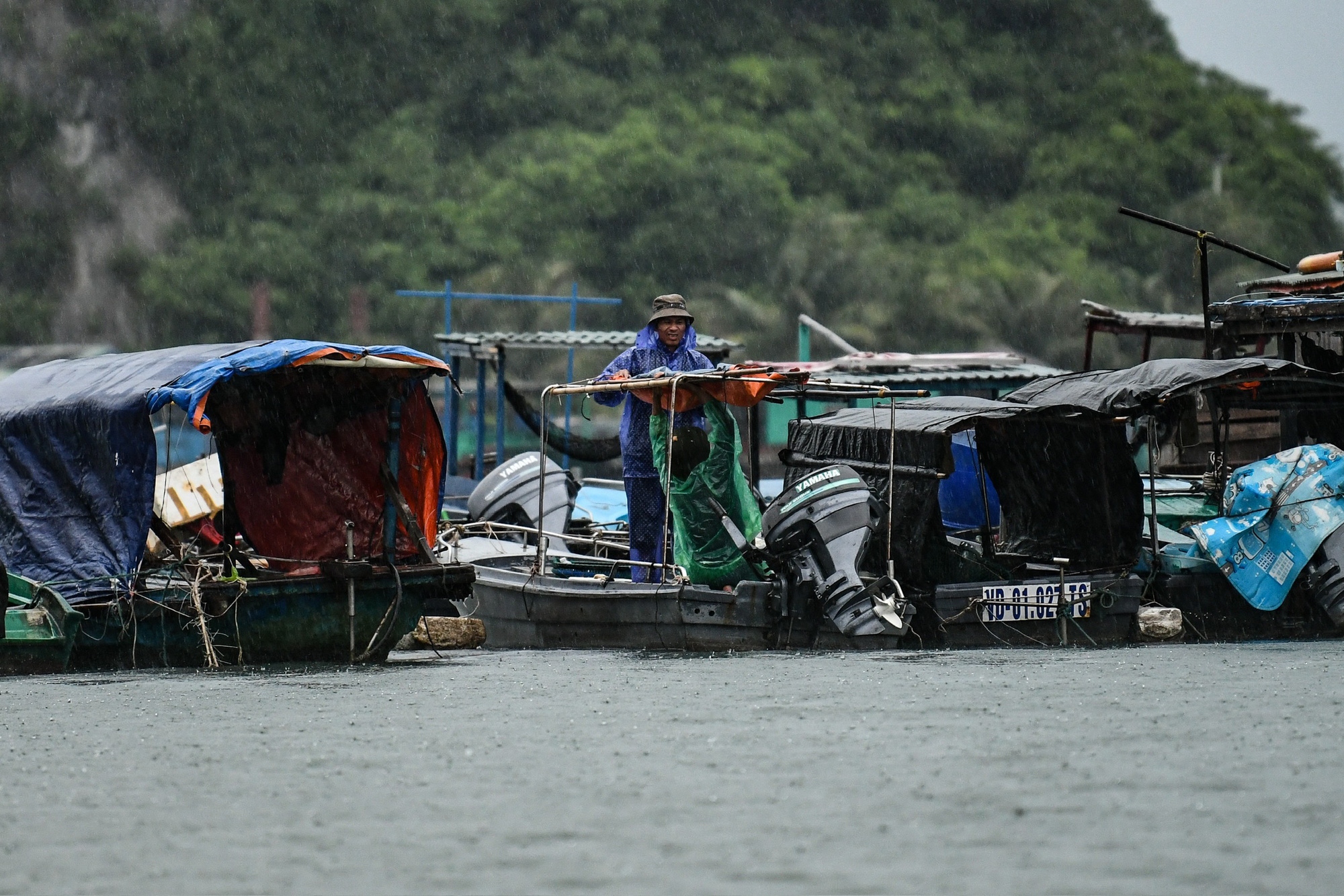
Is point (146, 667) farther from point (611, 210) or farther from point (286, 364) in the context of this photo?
point (611, 210)

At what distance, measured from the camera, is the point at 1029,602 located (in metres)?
12.1

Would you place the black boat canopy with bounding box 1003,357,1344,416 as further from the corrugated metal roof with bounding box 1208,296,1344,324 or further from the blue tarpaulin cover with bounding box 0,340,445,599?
the blue tarpaulin cover with bounding box 0,340,445,599

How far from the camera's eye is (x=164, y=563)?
12055mm

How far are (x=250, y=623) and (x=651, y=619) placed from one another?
2.51 meters

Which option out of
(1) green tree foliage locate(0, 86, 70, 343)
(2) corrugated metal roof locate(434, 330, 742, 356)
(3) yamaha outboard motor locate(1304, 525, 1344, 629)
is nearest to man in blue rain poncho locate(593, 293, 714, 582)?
(3) yamaha outboard motor locate(1304, 525, 1344, 629)

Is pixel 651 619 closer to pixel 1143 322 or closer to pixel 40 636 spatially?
pixel 40 636

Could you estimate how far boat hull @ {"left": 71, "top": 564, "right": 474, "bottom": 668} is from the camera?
11.7 metres

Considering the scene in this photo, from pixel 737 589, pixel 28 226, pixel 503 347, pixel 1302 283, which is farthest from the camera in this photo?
pixel 28 226

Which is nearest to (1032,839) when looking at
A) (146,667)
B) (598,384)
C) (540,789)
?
(540,789)

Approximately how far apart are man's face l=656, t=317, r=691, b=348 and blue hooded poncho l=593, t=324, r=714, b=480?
1.6 inches

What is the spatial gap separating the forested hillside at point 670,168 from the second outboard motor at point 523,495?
18.6 meters

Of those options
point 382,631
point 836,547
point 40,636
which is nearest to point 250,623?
point 382,631

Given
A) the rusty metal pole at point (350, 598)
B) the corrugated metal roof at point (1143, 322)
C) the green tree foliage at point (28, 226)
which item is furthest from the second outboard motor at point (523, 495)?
the green tree foliage at point (28, 226)

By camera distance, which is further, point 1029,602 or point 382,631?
point 1029,602
